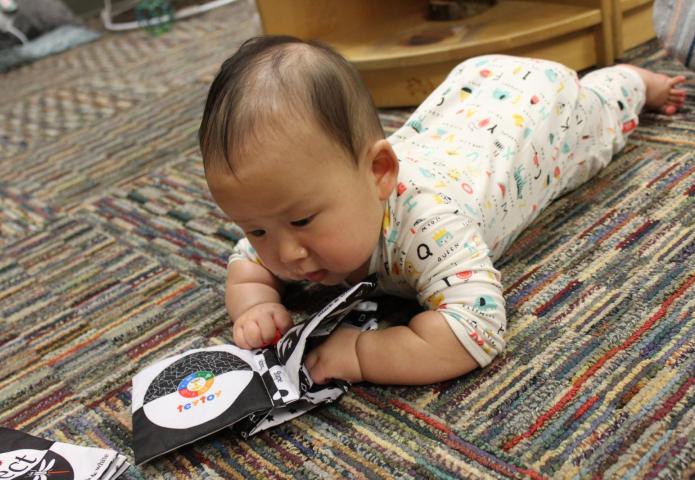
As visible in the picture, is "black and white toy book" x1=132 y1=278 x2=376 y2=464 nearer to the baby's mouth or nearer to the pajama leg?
the baby's mouth

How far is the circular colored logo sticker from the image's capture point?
0.73m

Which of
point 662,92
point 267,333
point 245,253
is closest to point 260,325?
point 267,333

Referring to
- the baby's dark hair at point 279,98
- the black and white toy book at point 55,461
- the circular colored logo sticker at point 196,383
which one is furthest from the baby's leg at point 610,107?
the black and white toy book at point 55,461

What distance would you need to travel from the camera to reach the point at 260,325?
0.81 metres

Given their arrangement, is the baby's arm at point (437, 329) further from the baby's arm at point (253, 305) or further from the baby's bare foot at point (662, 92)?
the baby's bare foot at point (662, 92)

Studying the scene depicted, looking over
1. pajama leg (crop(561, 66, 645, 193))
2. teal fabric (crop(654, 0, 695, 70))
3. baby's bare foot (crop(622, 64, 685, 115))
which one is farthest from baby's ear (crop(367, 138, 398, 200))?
baby's bare foot (crop(622, 64, 685, 115))

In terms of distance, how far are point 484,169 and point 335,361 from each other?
11.6 inches

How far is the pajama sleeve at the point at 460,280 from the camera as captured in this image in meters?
0.71

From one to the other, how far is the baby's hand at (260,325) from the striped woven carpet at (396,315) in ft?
0.26

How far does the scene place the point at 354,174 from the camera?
0.71m

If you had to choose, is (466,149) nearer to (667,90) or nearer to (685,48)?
(685,48)

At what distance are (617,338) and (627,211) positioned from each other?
0.87ft

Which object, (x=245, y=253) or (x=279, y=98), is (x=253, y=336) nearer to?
(x=245, y=253)

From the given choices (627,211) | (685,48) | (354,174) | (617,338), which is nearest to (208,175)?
(354,174)
